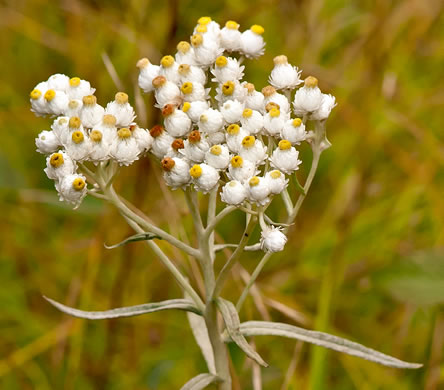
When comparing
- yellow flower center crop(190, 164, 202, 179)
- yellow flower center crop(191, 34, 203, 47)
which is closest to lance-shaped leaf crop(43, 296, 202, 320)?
yellow flower center crop(190, 164, 202, 179)

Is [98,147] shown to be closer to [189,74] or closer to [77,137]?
[77,137]

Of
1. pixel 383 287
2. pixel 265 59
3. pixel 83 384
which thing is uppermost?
pixel 265 59

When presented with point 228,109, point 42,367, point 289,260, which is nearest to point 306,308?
point 289,260

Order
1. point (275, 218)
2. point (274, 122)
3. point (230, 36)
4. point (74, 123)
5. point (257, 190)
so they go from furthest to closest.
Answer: point (275, 218) → point (230, 36) → point (274, 122) → point (74, 123) → point (257, 190)

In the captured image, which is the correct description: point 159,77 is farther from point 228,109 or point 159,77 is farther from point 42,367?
point 42,367

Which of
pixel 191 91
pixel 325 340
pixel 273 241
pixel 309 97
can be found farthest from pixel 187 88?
pixel 325 340

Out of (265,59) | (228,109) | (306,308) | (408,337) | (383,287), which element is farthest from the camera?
(265,59)

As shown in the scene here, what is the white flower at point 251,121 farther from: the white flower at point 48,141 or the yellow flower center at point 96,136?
the white flower at point 48,141
